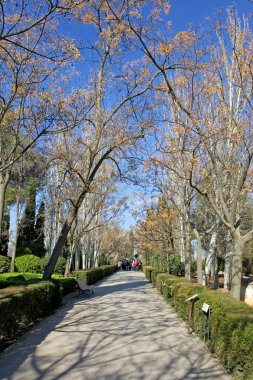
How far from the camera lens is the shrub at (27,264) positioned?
30.5m

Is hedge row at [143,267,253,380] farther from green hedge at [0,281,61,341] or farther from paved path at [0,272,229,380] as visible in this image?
green hedge at [0,281,61,341]

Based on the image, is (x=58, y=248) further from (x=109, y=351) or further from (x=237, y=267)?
(x=109, y=351)

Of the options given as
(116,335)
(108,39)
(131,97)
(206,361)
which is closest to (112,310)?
(116,335)

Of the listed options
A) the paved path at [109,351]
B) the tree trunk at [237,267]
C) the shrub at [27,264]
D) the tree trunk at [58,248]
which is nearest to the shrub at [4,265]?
the shrub at [27,264]

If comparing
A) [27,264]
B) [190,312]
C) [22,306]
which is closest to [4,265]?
[27,264]

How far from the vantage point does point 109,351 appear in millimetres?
7836

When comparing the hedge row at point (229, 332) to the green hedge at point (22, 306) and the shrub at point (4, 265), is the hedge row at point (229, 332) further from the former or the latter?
the shrub at point (4, 265)

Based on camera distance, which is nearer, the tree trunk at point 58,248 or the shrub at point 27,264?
the tree trunk at point 58,248

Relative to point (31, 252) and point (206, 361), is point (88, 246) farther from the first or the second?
point (206, 361)

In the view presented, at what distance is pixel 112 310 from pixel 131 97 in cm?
840

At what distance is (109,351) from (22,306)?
9.10 feet

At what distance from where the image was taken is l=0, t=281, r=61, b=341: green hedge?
847 cm

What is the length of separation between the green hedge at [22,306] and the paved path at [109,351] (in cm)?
36

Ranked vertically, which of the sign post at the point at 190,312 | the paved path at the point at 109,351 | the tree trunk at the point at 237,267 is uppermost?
the tree trunk at the point at 237,267
